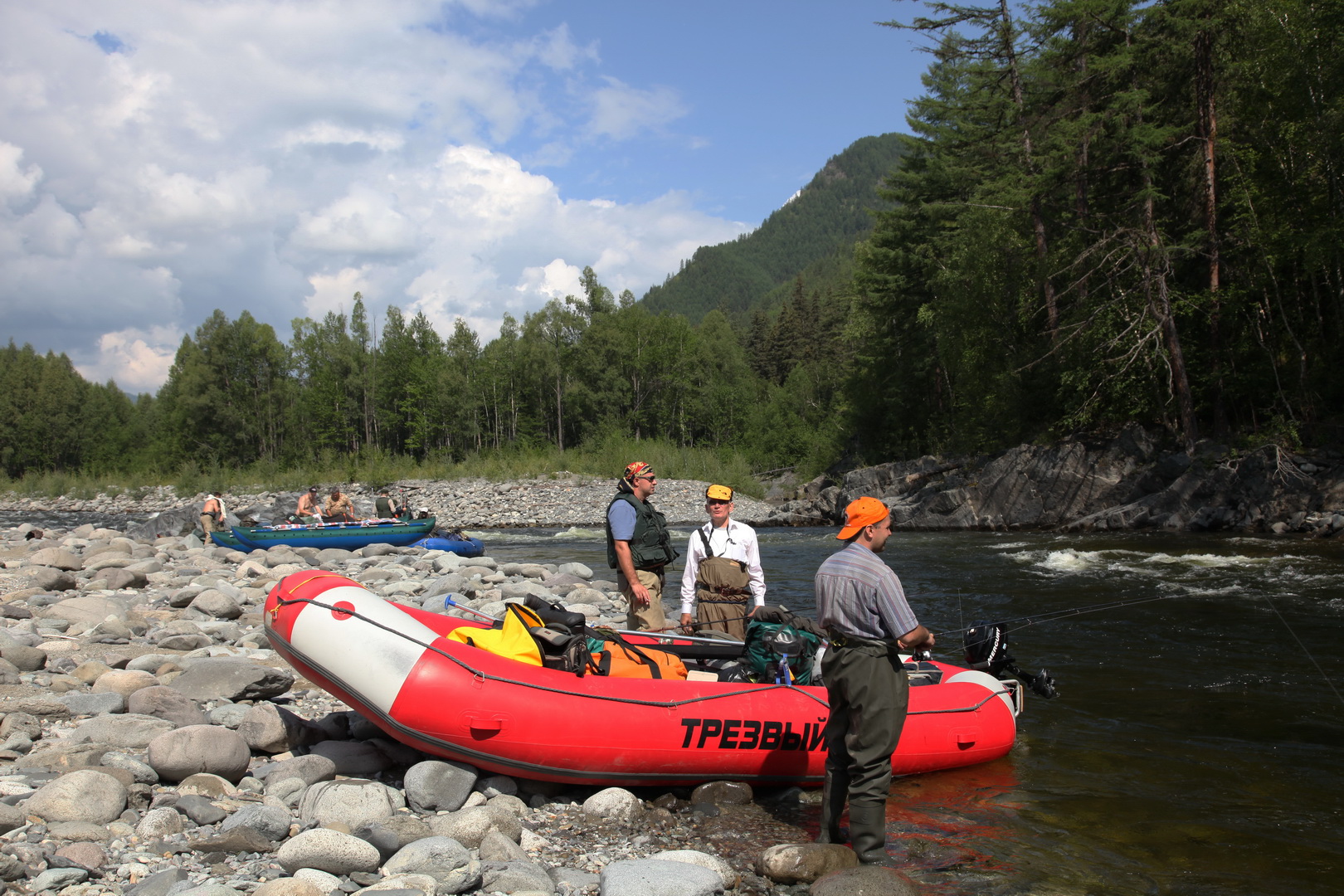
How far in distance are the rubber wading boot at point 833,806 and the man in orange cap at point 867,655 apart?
0.17m

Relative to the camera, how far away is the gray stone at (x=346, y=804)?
427 centimetres

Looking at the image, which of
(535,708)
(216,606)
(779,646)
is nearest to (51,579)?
→ (216,606)

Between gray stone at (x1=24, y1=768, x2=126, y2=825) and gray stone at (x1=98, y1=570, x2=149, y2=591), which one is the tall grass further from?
gray stone at (x1=24, y1=768, x2=126, y2=825)

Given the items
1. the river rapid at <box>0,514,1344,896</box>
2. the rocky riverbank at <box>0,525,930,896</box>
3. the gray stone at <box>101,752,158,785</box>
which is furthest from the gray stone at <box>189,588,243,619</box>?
the river rapid at <box>0,514,1344,896</box>

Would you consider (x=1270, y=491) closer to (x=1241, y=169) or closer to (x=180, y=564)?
(x=1241, y=169)

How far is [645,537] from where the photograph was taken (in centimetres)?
648

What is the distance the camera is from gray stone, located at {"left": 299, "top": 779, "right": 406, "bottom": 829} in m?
4.27

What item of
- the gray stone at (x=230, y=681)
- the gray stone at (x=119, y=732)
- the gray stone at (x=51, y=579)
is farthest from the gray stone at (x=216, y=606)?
the gray stone at (x=119, y=732)

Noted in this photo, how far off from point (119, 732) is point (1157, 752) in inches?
270

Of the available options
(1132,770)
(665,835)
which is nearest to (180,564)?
(665,835)

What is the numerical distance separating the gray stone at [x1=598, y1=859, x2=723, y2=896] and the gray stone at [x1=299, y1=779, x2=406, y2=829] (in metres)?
1.30

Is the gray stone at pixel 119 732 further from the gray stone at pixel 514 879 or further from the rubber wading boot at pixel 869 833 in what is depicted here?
the rubber wading boot at pixel 869 833

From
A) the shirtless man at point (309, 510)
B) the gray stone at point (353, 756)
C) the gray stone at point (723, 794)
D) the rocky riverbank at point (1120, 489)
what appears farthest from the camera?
the shirtless man at point (309, 510)

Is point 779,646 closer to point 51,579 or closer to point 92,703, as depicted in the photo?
point 92,703
